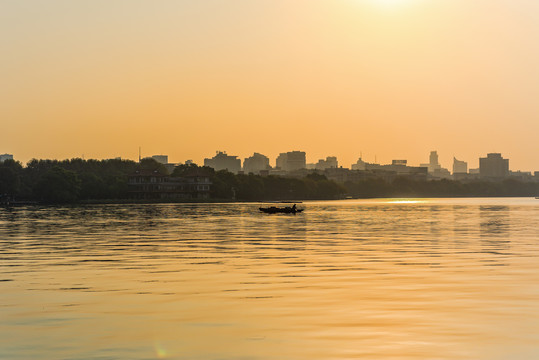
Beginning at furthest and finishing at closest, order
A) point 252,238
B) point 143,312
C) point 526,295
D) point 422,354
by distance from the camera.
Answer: point 252,238 → point 526,295 → point 143,312 → point 422,354

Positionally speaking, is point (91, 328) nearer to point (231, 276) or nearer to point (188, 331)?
point (188, 331)

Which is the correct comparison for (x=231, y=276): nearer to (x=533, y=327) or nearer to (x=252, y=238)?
(x=533, y=327)

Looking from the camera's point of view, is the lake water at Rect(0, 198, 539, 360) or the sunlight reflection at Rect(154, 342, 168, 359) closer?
the sunlight reflection at Rect(154, 342, 168, 359)

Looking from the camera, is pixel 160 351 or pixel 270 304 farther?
pixel 270 304

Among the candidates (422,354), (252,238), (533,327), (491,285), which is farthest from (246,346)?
(252,238)

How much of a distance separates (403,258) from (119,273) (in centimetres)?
1817

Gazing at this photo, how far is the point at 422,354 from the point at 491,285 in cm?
1525

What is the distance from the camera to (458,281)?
36531 millimetres

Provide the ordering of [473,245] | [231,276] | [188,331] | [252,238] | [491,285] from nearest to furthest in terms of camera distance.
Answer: [188,331] → [491,285] → [231,276] → [473,245] → [252,238]

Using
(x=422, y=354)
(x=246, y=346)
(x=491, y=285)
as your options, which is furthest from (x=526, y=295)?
(x=246, y=346)

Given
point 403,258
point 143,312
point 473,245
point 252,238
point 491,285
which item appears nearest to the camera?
point 143,312

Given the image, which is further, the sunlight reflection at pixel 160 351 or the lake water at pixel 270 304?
the lake water at pixel 270 304

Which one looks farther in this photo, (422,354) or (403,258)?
(403,258)

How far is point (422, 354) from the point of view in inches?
812
